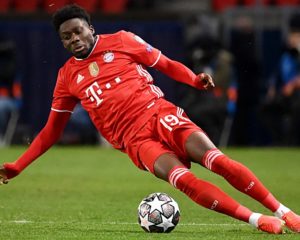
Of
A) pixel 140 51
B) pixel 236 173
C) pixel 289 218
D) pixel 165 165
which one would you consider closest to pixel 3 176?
pixel 165 165

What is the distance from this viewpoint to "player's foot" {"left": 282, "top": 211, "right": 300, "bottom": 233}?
27.2ft

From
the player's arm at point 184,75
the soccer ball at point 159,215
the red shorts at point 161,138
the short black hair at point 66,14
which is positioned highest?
the short black hair at point 66,14

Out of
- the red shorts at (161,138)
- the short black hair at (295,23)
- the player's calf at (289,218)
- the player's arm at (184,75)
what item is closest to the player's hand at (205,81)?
the player's arm at (184,75)

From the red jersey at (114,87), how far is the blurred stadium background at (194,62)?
9.83m

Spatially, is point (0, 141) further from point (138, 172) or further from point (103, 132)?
point (103, 132)

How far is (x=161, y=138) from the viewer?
877cm

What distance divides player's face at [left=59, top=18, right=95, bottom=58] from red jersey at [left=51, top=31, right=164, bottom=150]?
146 mm

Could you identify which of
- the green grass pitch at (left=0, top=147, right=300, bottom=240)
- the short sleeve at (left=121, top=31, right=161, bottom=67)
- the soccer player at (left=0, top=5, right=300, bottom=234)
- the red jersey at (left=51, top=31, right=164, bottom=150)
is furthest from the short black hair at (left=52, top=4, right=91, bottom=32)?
the green grass pitch at (left=0, top=147, right=300, bottom=240)

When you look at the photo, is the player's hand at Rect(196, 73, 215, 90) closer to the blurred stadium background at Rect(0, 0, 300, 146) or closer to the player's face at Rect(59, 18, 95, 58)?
the player's face at Rect(59, 18, 95, 58)

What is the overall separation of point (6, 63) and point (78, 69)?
10.7 meters

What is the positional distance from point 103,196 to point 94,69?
3.50m

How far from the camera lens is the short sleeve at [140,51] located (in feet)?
30.1

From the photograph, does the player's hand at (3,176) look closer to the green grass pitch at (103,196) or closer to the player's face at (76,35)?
the green grass pitch at (103,196)

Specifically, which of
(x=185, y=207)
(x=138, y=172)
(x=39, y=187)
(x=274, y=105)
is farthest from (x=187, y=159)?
(x=274, y=105)
